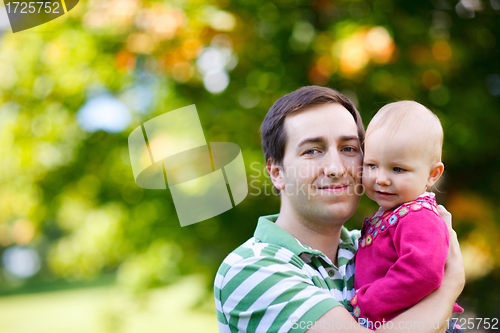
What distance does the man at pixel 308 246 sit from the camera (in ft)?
5.30

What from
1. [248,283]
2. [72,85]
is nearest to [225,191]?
[72,85]

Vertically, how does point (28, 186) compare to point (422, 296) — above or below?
below

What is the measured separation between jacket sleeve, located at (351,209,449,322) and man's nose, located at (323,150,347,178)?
387 millimetres

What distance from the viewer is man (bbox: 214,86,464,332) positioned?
1616 millimetres

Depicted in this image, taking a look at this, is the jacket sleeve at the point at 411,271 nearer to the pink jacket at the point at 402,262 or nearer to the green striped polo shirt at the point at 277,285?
the pink jacket at the point at 402,262

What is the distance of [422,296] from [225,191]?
2375mm

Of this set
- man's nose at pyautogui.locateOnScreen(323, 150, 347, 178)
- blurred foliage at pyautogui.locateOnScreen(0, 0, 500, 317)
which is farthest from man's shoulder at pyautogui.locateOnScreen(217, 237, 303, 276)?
blurred foliage at pyautogui.locateOnScreen(0, 0, 500, 317)

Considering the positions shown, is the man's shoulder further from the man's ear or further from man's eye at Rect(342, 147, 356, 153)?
man's eye at Rect(342, 147, 356, 153)

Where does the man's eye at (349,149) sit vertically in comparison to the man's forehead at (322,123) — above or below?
below

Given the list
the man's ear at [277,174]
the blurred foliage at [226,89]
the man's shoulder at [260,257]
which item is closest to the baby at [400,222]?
the man's shoulder at [260,257]

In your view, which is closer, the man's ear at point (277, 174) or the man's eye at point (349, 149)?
the man's eye at point (349, 149)

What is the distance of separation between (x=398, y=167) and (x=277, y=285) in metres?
0.75

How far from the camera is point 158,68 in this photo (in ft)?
12.8

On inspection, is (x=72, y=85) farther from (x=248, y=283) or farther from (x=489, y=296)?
(x=489, y=296)
